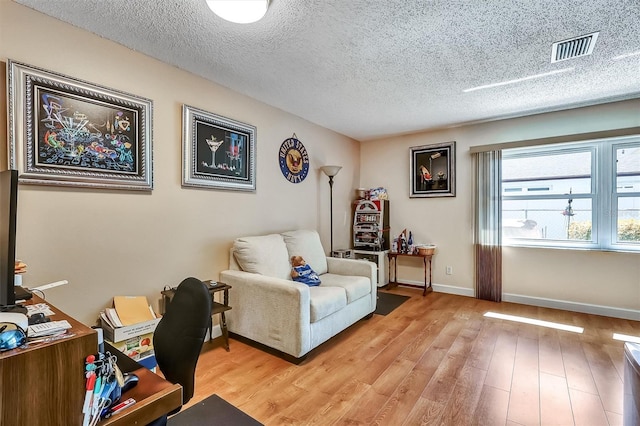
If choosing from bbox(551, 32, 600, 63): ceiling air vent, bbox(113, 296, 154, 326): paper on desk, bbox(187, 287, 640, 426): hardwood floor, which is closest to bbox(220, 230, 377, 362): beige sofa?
bbox(187, 287, 640, 426): hardwood floor

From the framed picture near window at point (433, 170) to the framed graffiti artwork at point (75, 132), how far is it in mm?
3558

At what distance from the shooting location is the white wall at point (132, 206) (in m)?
1.82

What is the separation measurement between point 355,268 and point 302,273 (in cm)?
67

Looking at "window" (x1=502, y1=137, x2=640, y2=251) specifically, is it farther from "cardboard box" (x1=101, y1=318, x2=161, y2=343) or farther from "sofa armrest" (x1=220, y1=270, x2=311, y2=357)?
"cardboard box" (x1=101, y1=318, x2=161, y2=343)

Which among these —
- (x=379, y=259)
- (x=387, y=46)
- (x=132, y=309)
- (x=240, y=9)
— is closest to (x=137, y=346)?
(x=132, y=309)

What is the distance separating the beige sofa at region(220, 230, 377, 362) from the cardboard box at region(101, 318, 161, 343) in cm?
76

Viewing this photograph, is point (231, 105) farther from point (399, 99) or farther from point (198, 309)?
point (198, 309)

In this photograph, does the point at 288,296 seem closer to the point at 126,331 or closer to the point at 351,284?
the point at 351,284

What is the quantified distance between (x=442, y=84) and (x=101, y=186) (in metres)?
2.97

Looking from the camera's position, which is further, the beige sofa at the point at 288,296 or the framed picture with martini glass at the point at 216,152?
the framed picture with martini glass at the point at 216,152

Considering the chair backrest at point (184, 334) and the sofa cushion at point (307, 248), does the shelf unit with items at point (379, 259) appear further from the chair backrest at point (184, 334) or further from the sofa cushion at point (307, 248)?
the chair backrest at point (184, 334)

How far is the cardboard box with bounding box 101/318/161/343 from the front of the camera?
190cm

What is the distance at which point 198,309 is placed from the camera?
124 centimetres

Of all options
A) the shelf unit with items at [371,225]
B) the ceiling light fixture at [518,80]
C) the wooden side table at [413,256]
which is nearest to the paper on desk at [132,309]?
the shelf unit with items at [371,225]
